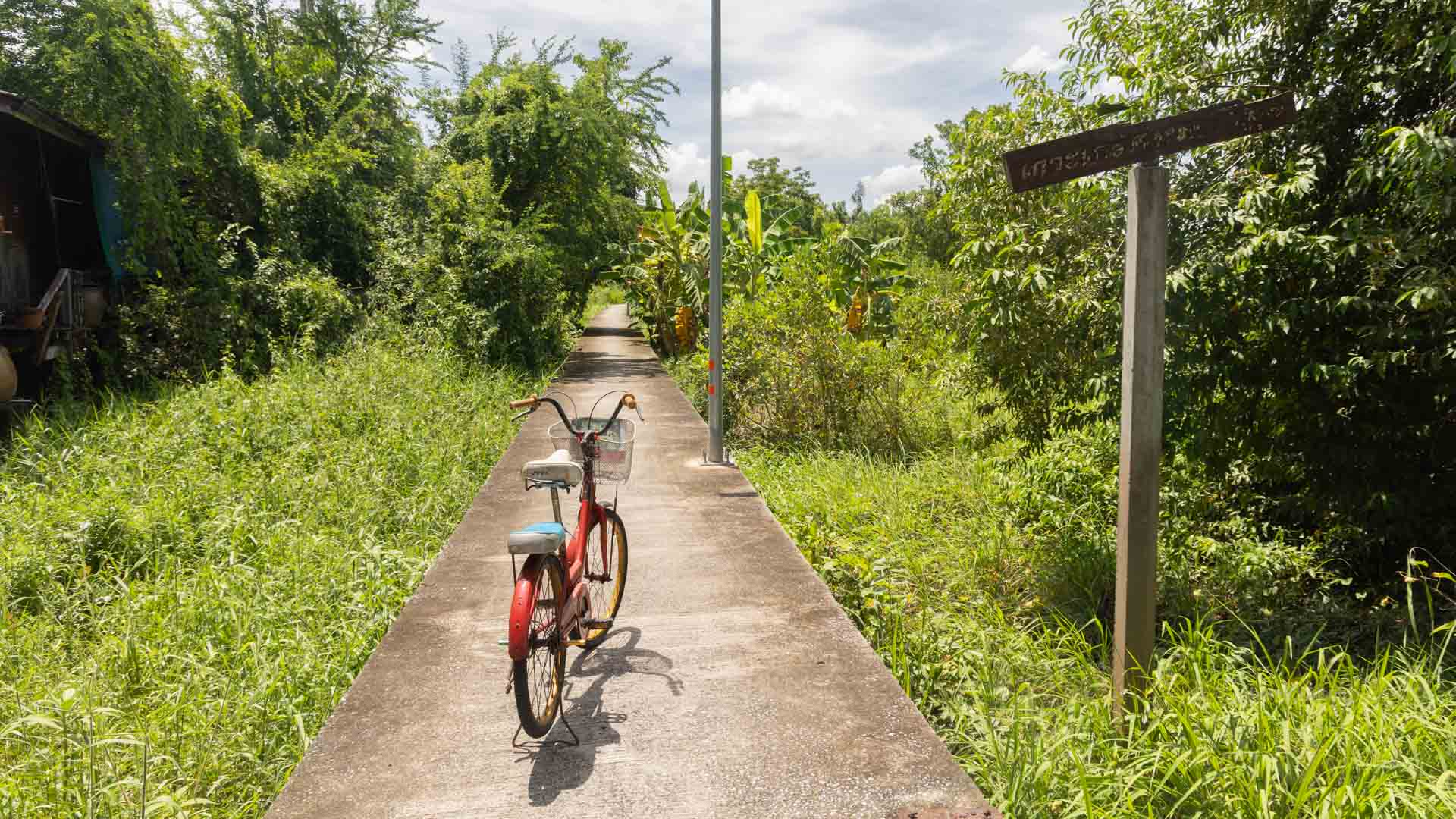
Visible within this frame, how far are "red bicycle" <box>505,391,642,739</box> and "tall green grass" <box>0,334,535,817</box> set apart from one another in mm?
1144

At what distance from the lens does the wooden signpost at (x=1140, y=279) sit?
3566 mm

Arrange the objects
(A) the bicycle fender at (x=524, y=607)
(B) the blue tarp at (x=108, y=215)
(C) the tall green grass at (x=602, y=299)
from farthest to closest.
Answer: (C) the tall green grass at (x=602, y=299) < (B) the blue tarp at (x=108, y=215) < (A) the bicycle fender at (x=524, y=607)

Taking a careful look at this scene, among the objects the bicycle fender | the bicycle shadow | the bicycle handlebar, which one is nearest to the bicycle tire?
the bicycle shadow

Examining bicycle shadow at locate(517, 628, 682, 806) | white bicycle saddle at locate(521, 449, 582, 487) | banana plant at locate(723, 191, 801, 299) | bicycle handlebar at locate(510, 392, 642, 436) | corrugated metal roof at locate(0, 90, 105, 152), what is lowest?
bicycle shadow at locate(517, 628, 682, 806)

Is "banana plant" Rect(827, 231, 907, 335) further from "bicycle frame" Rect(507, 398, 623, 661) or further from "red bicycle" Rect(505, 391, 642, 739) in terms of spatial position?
"bicycle frame" Rect(507, 398, 623, 661)

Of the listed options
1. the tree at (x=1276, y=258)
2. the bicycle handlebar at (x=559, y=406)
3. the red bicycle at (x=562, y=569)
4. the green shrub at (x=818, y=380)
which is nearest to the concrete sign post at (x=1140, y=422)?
the tree at (x=1276, y=258)

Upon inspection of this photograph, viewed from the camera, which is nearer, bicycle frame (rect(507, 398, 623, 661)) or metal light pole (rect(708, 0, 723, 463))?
bicycle frame (rect(507, 398, 623, 661))

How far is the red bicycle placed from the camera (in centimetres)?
332

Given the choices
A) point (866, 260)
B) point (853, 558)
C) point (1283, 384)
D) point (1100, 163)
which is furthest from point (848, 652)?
point (866, 260)

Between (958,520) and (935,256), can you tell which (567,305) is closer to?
(958,520)

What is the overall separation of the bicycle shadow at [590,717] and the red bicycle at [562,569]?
0.29 ft

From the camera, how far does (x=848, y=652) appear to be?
14.5 ft

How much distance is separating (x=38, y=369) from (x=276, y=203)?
469 cm

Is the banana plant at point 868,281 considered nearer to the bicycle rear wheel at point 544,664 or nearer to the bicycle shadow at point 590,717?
the bicycle shadow at point 590,717
